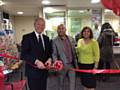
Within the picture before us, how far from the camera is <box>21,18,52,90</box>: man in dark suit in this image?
3721 millimetres

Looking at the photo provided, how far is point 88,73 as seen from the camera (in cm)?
468

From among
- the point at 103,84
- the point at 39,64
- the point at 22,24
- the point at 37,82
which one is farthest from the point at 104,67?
the point at 22,24

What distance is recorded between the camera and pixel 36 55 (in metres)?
3.74

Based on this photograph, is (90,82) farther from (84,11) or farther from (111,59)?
(84,11)

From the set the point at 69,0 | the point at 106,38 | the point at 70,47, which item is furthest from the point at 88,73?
the point at 69,0

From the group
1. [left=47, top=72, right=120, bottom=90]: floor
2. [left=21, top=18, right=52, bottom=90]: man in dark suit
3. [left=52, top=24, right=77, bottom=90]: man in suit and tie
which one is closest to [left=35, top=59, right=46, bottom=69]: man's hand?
[left=21, top=18, right=52, bottom=90]: man in dark suit

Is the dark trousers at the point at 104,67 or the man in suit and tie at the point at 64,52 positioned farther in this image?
the dark trousers at the point at 104,67

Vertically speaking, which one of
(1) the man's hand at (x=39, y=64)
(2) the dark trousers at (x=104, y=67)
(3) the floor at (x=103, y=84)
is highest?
(1) the man's hand at (x=39, y=64)

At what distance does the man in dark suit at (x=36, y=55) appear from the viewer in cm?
372

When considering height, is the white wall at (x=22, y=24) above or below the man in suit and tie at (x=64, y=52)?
above

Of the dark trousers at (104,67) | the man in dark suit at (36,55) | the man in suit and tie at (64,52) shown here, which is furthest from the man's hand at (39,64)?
the dark trousers at (104,67)

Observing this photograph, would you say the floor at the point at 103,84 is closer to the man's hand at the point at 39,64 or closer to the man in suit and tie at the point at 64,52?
the man in suit and tie at the point at 64,52

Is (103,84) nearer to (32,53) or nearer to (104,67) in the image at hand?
(104,67)

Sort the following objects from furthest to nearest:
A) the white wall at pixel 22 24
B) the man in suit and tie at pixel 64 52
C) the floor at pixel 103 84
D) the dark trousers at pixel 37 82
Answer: the white wall at pixel 22 24 → the floor at pixel 103 84 → the man in suit and tie at pixel 64 52 → the dark trousers at pixel 37 82
